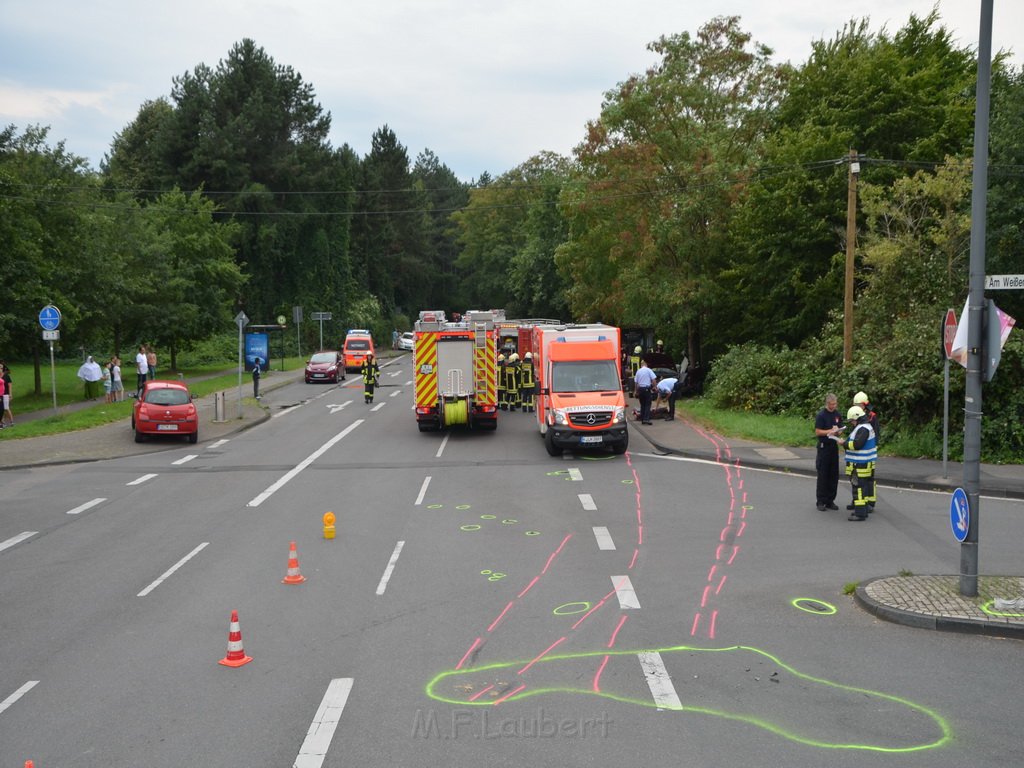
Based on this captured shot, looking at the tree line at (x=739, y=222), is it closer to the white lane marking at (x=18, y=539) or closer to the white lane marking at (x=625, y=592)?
the white lane marking at (x=625, y=592)

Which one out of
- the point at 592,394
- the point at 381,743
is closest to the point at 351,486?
the point at 592,394

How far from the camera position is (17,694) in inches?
293

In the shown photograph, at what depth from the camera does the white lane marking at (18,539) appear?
12.9 m

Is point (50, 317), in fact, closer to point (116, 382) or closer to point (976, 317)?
point (116, 382)

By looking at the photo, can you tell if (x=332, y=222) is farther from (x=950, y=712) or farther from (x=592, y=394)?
(x=950, y=712)

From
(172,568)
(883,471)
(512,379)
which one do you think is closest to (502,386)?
(512,379)

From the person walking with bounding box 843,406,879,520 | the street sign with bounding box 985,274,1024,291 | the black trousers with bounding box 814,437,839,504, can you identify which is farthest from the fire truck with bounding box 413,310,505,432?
the street sign with bounding box 985,274,1024,291

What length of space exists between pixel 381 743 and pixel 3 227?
26.1m

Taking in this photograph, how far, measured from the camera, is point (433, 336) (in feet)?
76.6

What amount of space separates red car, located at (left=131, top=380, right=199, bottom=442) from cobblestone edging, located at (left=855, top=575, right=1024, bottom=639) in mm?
18708

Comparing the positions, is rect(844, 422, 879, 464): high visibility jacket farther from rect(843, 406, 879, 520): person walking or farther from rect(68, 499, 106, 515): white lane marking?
rect(68, 499, 106, 515): white lane marking

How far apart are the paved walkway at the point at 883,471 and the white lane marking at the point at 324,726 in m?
5.49

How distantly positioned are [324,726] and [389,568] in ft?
14.9

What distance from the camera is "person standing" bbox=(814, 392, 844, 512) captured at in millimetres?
13977
